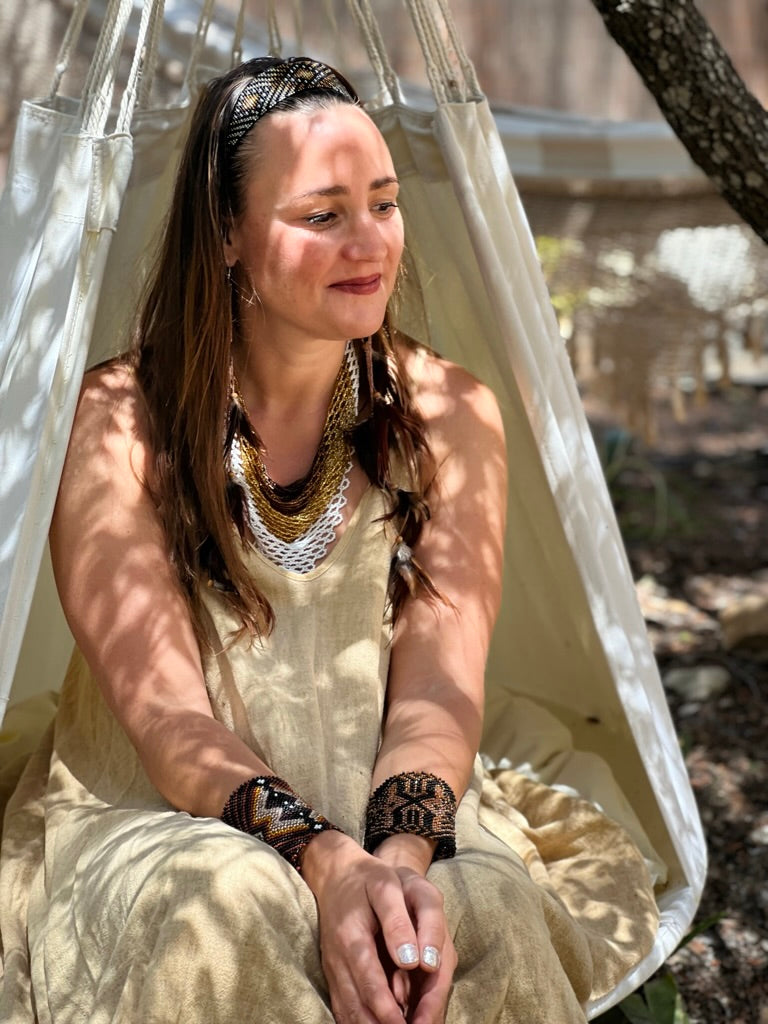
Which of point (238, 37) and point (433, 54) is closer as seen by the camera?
point (433, 54)

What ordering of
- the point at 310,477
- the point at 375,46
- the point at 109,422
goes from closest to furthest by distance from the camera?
the point at 109,422 → the point at 310,477 → the point at 375,46

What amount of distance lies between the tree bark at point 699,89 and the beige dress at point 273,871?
0.89 m

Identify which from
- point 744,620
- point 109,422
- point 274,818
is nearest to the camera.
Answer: point 274,818

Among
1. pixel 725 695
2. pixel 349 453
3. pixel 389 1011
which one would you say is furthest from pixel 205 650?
pixel 725 695

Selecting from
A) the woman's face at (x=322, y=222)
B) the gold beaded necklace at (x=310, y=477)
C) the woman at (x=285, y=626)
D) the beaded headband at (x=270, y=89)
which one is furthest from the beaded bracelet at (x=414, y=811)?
the beaded headband at (x=270, y=89)

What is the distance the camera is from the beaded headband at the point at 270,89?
2.15 metres

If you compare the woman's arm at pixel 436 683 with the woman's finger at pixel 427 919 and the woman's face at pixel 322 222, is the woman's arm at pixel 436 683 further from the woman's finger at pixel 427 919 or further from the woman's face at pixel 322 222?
the woman's face at pixel 322 222

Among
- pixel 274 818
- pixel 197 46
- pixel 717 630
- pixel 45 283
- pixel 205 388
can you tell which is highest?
pixel 197 46

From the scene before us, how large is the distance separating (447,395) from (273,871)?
0.93 meters

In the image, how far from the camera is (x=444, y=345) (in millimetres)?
2674

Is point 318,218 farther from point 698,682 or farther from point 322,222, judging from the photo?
point 698,682

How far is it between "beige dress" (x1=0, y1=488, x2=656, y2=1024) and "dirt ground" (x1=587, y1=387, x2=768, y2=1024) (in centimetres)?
42

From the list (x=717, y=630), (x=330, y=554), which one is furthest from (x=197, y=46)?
(x=717, y=630)

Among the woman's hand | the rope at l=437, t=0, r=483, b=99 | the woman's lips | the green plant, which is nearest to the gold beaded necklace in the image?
the woman's lips
